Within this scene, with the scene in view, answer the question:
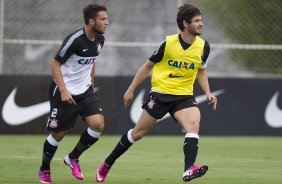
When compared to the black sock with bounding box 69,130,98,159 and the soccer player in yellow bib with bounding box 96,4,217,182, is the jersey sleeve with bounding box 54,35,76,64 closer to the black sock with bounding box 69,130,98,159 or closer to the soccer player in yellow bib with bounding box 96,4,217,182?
the soccer player in yellow bib with bounding box 96,4,217,182

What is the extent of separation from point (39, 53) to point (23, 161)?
7443 mm

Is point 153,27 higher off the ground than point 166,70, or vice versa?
point 166,70

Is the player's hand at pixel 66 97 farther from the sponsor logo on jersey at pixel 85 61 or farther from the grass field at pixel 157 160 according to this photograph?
the grass field at pixel 157 160

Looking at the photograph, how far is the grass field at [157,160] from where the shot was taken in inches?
396

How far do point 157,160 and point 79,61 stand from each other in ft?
9.79

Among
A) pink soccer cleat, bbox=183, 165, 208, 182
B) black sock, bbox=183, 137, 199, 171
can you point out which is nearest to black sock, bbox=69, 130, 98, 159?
black sock, bbox=183, 137, 199, 171

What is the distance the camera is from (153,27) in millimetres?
18422

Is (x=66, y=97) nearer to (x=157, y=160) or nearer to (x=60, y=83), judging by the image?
(x=60, y=83)

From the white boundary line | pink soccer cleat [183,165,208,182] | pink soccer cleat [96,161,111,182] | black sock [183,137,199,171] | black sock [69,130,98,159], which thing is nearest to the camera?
pink soccer cleat [183,165,208,182]

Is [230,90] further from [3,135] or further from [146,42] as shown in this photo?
[3,135]

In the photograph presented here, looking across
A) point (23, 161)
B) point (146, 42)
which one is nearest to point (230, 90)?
point (146, 42)

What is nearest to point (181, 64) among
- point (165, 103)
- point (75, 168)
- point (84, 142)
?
point (165, 103)

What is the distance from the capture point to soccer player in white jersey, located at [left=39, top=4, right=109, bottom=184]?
32.1 ft

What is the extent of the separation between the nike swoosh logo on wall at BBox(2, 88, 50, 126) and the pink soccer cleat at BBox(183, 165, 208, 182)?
7892 mm
